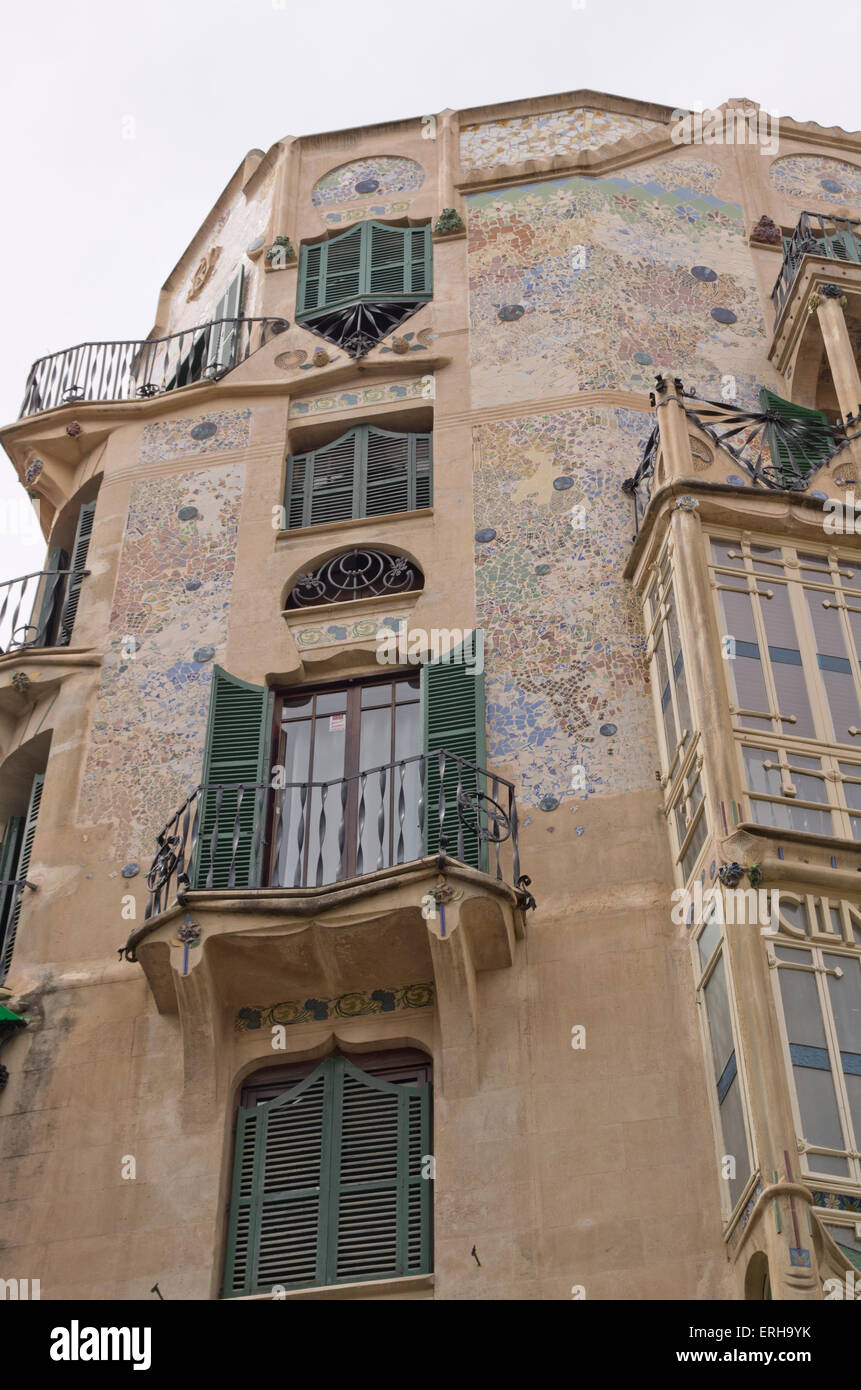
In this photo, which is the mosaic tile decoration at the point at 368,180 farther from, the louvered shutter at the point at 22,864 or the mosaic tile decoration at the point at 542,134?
the louvered shutter at the point at 22,864

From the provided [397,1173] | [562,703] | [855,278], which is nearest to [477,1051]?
[397,1173]

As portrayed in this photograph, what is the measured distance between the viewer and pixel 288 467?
19609 millimetres

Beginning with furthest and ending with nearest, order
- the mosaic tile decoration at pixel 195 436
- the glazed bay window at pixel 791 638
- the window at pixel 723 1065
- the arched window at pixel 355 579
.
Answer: the mosaic tile decoration at pixel 195 436 → the arched window at pixel 355 579 → the glazed bay window at pixel 791 638 → the window at pixel 723 1065

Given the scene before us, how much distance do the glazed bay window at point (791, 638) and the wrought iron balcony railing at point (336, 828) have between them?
6.54 feet

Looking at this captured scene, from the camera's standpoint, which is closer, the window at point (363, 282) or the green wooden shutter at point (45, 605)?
the green wooden shutter at point (45, 605)

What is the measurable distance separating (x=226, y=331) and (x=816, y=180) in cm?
660

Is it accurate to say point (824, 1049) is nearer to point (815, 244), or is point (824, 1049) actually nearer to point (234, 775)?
point (234, 775)

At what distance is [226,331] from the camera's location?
21.7m

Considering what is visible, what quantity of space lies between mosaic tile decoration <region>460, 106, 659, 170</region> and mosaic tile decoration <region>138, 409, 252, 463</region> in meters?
4.47

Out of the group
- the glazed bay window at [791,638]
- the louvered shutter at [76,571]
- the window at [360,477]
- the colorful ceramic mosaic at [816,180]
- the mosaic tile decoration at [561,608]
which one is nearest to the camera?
the glazed bay window at [791,638]

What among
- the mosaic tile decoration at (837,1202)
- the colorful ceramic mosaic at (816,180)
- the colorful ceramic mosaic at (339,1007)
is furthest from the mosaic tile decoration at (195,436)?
the mosaic tile decoration at (837,1202)

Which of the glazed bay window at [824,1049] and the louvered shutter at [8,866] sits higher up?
the louvered shutter at [8,866]

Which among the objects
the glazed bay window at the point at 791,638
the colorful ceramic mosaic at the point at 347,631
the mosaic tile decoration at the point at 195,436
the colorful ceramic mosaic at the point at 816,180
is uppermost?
the colorful ceramic mosaic at the point at 816,180

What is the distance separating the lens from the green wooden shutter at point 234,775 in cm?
1594
